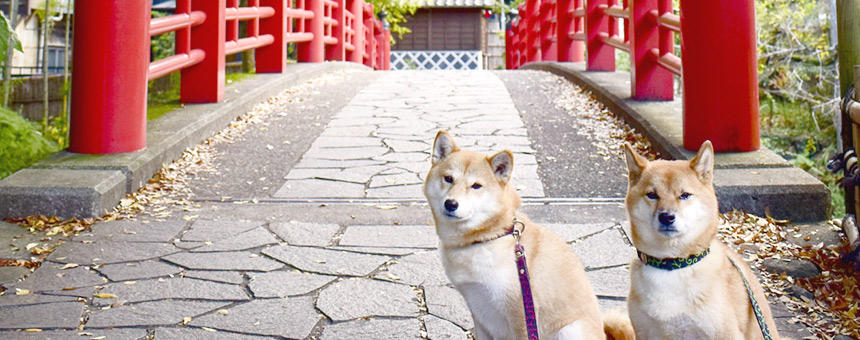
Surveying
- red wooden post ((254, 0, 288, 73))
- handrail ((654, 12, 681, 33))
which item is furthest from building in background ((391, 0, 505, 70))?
handrail ((654, 12, 681, 33))

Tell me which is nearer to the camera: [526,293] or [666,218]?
[666,218]

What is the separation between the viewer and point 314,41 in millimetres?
13125

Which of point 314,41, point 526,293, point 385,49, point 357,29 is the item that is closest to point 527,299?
point 526,293

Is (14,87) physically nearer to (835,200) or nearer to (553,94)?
(553,94)

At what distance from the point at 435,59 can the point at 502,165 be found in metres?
24.4

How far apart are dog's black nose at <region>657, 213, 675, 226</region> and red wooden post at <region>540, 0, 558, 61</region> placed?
1300 centimetres

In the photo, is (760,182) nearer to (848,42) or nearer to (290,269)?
(848,42)

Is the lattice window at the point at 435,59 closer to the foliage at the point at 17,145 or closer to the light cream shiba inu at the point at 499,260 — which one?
the foliage at the point at 17,145

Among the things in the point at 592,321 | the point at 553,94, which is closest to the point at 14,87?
the point at 553,94

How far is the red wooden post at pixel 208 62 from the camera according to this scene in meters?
8.14

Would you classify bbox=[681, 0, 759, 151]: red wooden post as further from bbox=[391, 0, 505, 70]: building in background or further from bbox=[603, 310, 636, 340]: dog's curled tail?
bbox=[391, 0, 505, 70]: building in background

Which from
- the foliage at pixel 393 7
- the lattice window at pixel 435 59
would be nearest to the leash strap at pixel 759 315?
the foliage at pixel 393 7

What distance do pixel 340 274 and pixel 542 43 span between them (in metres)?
12.3

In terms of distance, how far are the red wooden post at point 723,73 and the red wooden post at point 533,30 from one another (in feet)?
35.4
